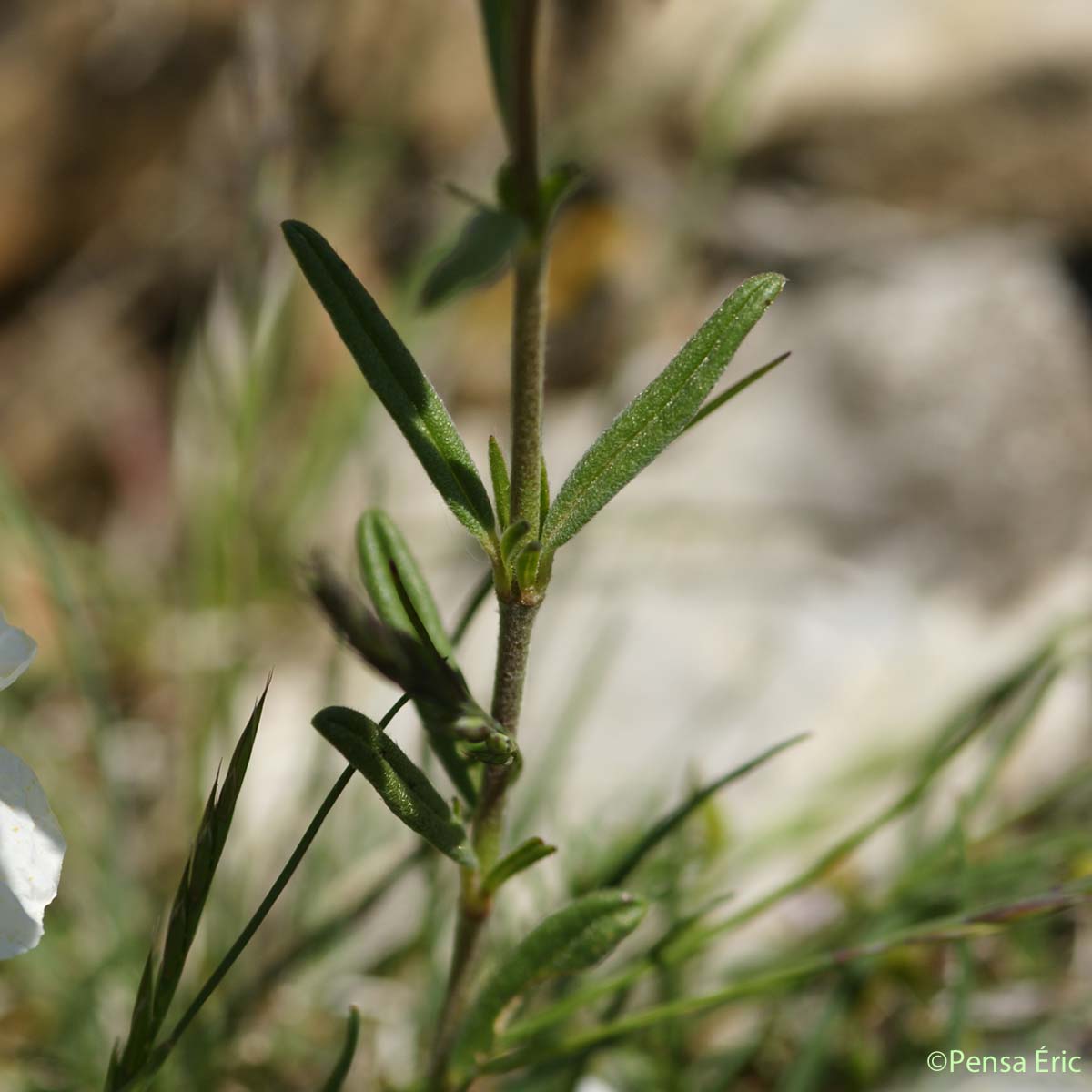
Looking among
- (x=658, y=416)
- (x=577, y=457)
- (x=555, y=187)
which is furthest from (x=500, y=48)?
(x=577, y=457)

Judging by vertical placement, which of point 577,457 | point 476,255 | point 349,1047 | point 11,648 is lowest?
point 349,1047

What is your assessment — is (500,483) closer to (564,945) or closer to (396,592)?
(396,592)

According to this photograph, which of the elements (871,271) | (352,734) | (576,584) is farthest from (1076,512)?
(352,734)

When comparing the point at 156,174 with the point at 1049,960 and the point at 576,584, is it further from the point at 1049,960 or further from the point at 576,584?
the point at 1049,960

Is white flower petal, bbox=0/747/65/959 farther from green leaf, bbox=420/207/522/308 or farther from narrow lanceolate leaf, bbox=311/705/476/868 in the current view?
green leaf, bbox=420/207/522/308

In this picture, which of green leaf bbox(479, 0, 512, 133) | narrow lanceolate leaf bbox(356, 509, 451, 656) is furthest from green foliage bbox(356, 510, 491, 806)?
green leaf bbox(479, 0, 512, 133)
